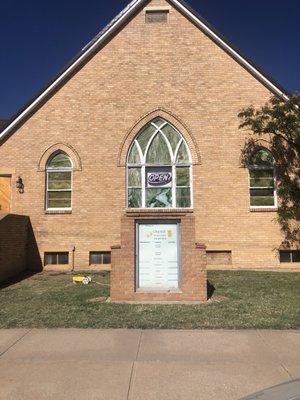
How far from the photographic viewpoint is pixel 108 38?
55.4 ft

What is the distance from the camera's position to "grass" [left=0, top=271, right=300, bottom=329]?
7812 mm

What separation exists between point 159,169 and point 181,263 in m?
7.18

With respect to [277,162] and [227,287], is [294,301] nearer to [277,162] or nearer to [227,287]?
[227,287]

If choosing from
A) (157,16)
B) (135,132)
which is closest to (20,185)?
(135,132)

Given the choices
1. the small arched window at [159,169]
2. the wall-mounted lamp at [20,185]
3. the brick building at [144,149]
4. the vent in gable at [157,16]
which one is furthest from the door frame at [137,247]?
the vent in gable at [157,16]

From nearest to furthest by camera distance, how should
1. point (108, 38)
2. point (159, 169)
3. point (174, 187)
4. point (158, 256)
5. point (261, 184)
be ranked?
point (158, 256) → point (261, 184) → point (174, 187) → point (159, 169) → point (108, 38)

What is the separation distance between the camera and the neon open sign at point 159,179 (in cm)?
1630

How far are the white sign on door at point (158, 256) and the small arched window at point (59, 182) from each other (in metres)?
7.24

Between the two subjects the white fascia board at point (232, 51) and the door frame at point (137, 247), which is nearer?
the door frame at point (137, 247)

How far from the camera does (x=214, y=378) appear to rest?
5.29 metres

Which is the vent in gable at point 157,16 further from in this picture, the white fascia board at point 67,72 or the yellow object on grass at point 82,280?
the yellow object on grass at point 82,280

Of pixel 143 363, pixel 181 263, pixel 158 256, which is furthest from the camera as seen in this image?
pixel 158 256

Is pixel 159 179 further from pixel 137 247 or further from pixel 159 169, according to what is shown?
pixel 137 247

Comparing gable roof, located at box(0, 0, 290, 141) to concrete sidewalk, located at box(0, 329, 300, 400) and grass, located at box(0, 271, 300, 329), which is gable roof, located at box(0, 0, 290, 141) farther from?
concrete sidewalk, located at box(0, 329, 300, 400)
